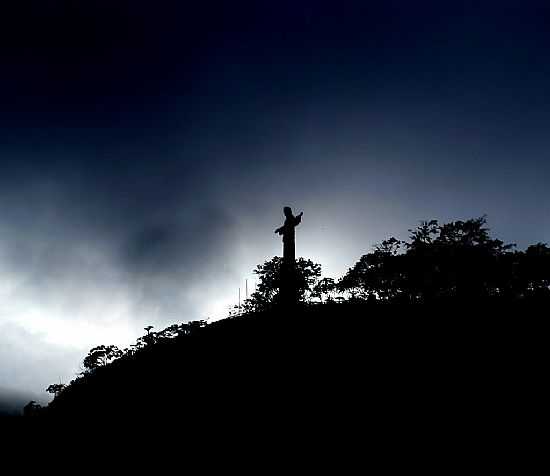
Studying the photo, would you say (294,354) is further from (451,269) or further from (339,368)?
(451,269)

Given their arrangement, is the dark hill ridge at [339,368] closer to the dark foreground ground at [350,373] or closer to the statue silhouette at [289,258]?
the dark foreground ground at [350,373]

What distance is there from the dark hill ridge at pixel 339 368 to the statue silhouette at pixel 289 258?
1.44 meters

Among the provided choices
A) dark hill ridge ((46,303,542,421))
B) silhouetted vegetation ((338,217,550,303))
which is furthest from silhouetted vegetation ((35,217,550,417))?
silhouetted vegetation ((338,217,550,303))

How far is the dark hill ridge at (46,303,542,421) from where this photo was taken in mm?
9500

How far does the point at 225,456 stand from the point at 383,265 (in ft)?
98.6

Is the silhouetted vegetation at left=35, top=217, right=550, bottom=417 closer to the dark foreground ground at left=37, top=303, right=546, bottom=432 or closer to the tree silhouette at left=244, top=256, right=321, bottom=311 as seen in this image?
the dark foreground ground at left=37, top=303, right=546, bottom=432

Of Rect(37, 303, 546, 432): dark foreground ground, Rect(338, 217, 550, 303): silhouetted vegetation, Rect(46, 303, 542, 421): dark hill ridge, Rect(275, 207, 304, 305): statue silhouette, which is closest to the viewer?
Rect(37, 303, 546, 432): dark foreground ground

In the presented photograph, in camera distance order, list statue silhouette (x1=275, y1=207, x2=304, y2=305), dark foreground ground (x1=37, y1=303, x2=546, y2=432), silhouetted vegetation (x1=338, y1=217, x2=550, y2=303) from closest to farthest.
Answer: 1. dark foreground ground (x1=37, y1=303, x2=546, y2=432)
2. statue silhouette (x1=275, y1=207, x2=304, y2=305)
3. silhouetted vegetation (x1=338, y1=217, x2=550, y2=303)

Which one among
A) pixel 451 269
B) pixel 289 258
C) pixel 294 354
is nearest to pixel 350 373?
pixel 294 354

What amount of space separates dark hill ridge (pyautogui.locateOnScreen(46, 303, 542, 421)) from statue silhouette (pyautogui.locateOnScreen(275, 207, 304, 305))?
4.73ft

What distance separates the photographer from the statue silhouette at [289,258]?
61.2 ft

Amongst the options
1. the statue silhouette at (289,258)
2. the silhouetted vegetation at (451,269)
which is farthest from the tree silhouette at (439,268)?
the statue silhouette at (289,258)

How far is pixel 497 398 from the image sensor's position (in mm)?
8867

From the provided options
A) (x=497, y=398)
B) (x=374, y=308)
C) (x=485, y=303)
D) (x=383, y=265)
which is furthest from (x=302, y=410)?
(x=383, y=265)
